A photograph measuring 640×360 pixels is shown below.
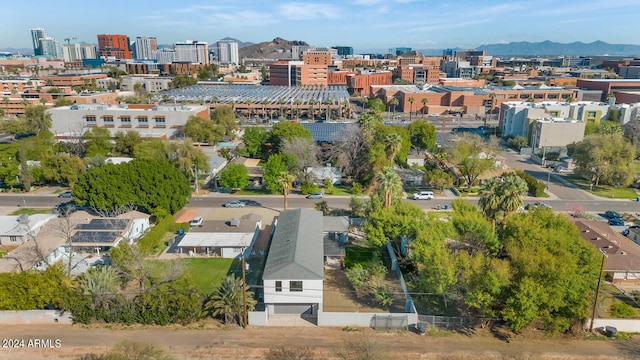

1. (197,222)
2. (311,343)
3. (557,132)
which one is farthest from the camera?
(557,132)

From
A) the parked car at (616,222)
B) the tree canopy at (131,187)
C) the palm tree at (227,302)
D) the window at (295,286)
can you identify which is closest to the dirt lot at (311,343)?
the palm tree at (227,302)

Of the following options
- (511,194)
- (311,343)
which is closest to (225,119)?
(511,194)

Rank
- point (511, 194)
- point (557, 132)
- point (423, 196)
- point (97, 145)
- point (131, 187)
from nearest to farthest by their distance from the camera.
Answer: point (511, 194) < point (131, 187) < point (423, 196) < point (97, 145) < point (557, 132)

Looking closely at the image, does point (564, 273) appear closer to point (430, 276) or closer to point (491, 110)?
point (430, 276)

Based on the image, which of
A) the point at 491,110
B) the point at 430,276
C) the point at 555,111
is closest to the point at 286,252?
the point at 430,276

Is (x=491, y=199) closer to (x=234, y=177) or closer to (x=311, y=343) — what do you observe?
(x=311, y=343)

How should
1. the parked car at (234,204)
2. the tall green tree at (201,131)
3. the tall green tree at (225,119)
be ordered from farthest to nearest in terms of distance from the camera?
1. the tall green tree at (225,119)
2. the tall green tree at (201,131)
3. the parked car at (234,204)

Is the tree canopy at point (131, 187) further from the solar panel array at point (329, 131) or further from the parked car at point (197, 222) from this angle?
the solar panel array at point (329, 131)
